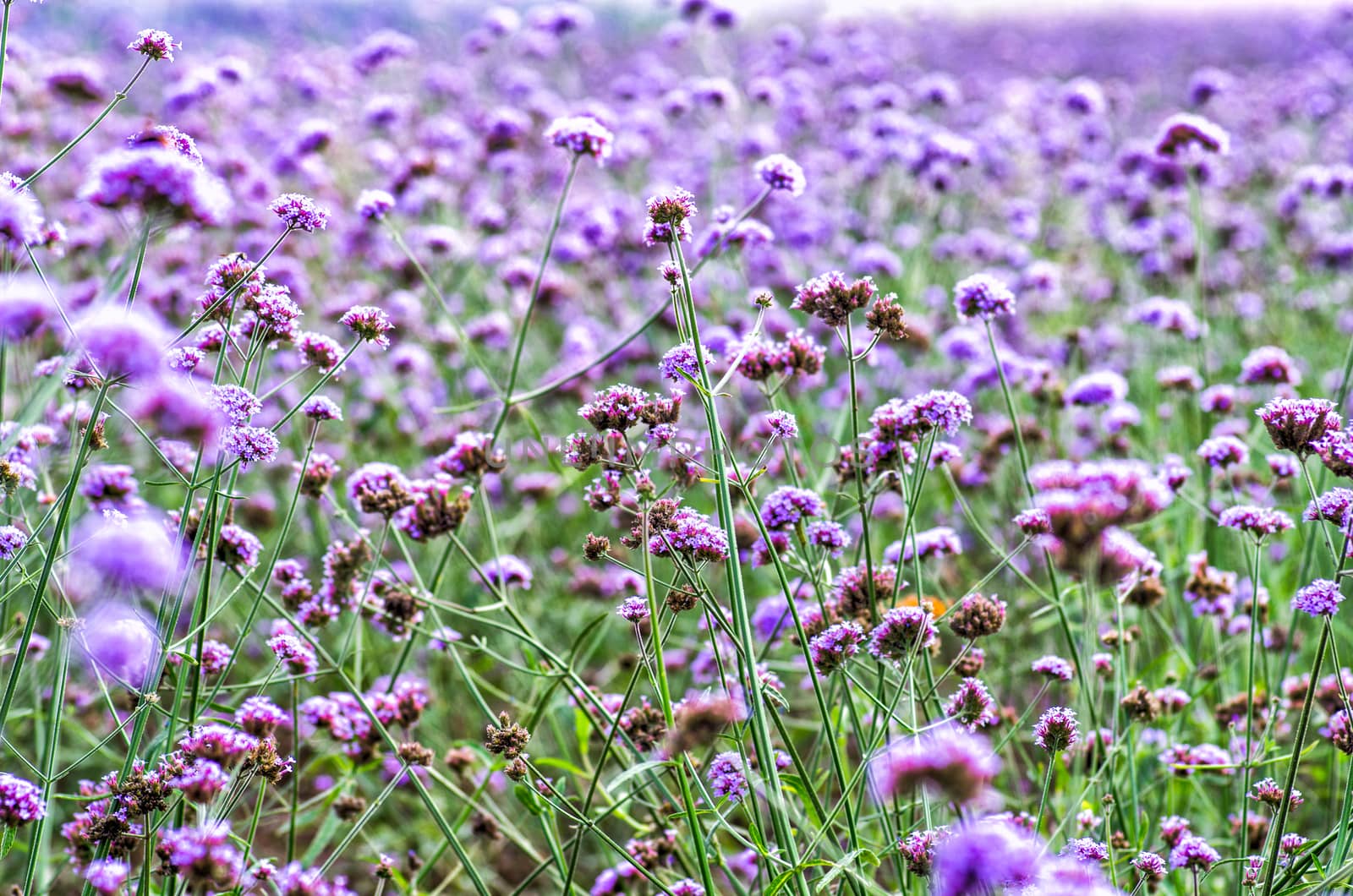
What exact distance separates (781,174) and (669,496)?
103 cm

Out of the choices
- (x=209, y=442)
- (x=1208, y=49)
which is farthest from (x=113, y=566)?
(x=1208, y=49)

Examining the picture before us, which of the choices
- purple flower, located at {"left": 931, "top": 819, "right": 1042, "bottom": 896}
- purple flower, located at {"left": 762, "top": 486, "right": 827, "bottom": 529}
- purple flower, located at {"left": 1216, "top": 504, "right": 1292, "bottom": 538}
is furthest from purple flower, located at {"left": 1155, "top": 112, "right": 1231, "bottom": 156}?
purple flower, located at {"left": 931, "top": 819, "right": 1042, "bottom": 896}

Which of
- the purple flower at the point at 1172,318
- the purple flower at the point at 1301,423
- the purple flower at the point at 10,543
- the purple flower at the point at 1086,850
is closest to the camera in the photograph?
the purple flower at the point at 1086,850

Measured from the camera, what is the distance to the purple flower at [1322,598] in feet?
6.27

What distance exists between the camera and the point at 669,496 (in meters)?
3.07

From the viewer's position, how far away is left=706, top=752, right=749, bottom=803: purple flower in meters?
1.97

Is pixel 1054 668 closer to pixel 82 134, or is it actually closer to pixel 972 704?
pixel 972 704

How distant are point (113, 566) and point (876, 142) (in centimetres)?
493

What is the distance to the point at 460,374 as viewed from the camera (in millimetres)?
5504

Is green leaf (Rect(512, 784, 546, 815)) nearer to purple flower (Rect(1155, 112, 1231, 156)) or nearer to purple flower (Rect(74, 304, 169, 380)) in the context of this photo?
purple flower (Rect(74, 304, 169, 380))

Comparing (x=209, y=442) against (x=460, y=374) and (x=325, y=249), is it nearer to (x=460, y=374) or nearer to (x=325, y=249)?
(x=460, y=374)

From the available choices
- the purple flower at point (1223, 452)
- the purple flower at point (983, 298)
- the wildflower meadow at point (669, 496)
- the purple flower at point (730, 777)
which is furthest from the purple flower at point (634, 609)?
the purple flower at point (1223, 452)

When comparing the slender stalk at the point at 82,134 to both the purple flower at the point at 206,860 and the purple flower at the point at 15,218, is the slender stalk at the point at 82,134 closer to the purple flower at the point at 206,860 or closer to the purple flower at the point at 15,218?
the purple flower at the point at 15,218

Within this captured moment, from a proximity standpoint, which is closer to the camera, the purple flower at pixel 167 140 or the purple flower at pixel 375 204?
the purple flower at pixel 167 140
